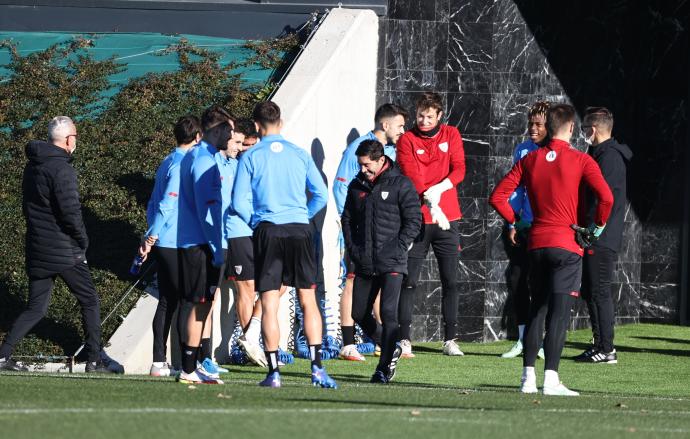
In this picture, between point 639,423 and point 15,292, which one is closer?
point 639,423

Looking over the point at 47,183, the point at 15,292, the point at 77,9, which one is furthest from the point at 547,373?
the point at 77,9

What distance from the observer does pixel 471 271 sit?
51.3ft

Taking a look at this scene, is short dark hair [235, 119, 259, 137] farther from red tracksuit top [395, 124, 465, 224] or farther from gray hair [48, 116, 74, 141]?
red tracksuit top [395, 124, 465, 224]

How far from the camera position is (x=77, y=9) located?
57.7ft

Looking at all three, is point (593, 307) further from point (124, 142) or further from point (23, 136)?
point (23, 136)

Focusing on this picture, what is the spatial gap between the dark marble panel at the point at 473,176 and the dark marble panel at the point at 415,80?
880mm

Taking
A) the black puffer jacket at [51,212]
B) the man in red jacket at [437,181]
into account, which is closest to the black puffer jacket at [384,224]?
the man in red jacket at [437,181]

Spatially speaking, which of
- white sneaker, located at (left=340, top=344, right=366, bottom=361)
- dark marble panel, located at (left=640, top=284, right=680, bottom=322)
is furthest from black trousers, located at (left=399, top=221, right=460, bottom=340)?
dark marble panel, located at (left=640, top=284, right=680, bottom=322)

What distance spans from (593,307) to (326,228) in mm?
2887

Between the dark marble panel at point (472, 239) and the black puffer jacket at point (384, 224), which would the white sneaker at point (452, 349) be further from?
the black puffer jacket at point (384, 224)

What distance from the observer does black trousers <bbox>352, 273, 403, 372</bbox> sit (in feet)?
36.1

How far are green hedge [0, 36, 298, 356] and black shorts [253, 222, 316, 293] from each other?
10.2 ft

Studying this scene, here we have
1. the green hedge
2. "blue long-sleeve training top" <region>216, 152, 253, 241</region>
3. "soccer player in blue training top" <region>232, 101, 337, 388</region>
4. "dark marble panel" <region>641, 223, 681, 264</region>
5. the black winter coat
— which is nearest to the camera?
"soccer player in blue training top" <region>232, 101, 337, 388</region>

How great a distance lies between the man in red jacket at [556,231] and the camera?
1010 centimetres
